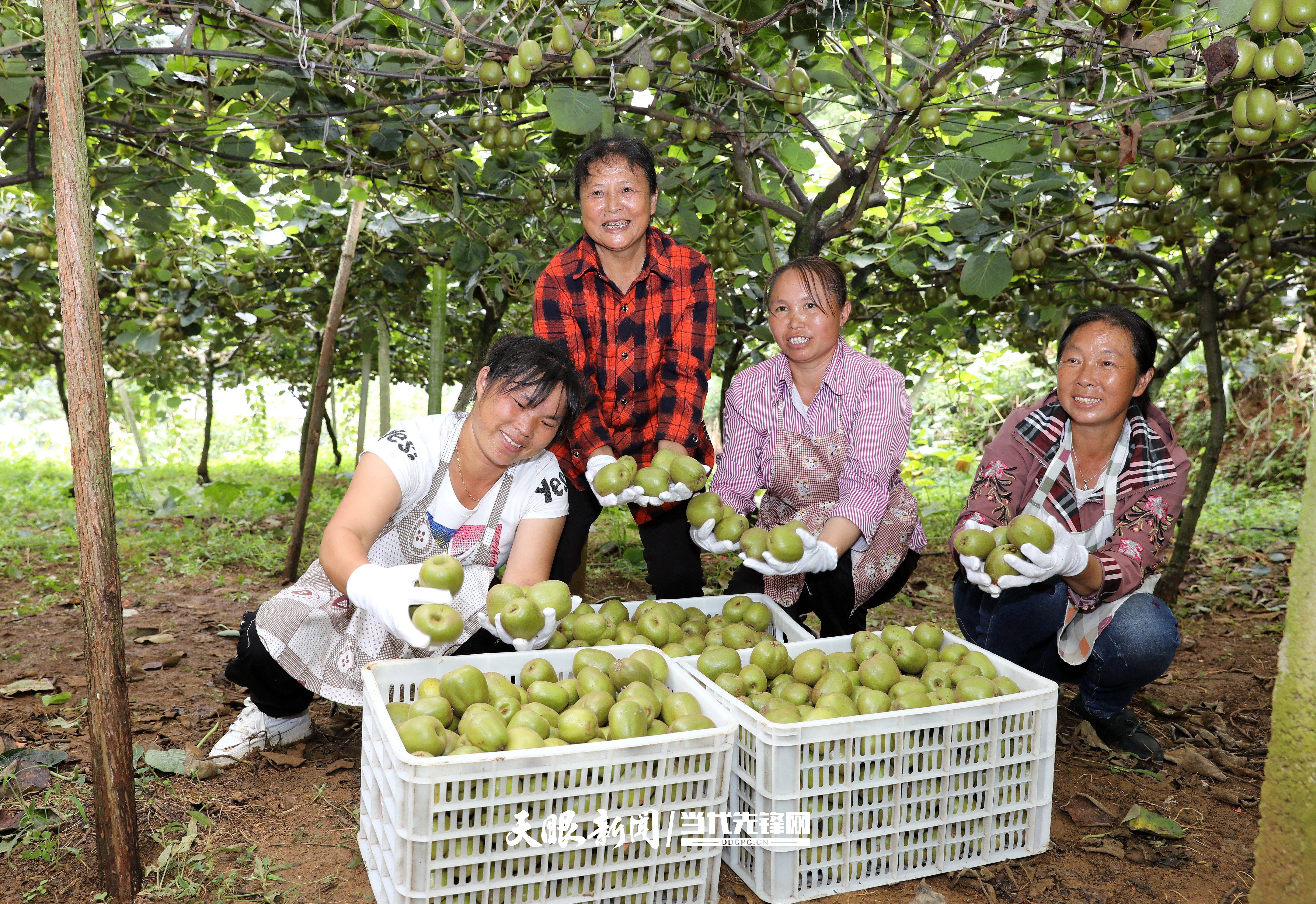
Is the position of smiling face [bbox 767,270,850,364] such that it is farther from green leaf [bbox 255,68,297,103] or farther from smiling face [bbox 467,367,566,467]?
green leaf [bbox 255,68,297,103]

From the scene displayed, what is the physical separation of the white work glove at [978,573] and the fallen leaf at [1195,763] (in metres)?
0.80

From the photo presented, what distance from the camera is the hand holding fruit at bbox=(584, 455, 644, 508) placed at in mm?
3004

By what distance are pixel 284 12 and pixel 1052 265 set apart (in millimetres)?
3850

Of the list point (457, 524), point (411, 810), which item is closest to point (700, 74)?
point (457, 524)

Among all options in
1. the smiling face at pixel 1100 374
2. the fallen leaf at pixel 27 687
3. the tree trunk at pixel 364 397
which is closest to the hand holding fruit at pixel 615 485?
the smiling face at pixel 1100 374

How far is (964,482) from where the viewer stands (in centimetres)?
1183

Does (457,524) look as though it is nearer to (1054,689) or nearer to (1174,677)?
(1054,689)

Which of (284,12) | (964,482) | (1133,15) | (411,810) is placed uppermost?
(284,12)

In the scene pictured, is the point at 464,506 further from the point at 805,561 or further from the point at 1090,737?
the point at 1090,737

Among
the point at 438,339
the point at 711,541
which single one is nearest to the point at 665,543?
the point at 711,541

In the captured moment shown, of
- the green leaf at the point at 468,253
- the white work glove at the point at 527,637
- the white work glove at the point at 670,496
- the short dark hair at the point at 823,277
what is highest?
the green leaf at the point at 468,253

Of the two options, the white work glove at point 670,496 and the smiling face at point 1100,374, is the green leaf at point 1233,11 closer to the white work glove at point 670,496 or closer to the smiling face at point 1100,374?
the smiling face at point 1100,374

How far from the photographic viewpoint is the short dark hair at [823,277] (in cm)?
293

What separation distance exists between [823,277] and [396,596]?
1684 millimetres
